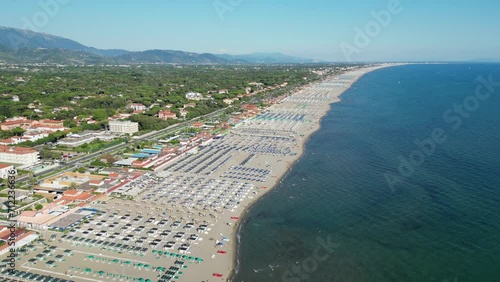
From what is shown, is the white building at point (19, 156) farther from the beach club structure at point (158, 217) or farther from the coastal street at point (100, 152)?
the beach club structure at point (158, 217)

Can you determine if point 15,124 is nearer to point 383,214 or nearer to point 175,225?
point 175,225

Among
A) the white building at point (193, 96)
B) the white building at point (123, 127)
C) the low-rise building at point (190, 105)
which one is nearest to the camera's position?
the white building at point (123, 127)

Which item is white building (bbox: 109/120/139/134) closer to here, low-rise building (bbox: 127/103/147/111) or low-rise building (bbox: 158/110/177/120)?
low-rise building (bbox: 158/110/177/120)

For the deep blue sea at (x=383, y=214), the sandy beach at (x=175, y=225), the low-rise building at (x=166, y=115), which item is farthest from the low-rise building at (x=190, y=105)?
the deep blue sea at (x=383, y=214)

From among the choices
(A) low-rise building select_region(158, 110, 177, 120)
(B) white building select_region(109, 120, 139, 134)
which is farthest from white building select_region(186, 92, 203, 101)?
(B) white building select_region(109, 120, 139, 134)

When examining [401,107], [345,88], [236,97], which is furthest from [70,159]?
[345,88]
